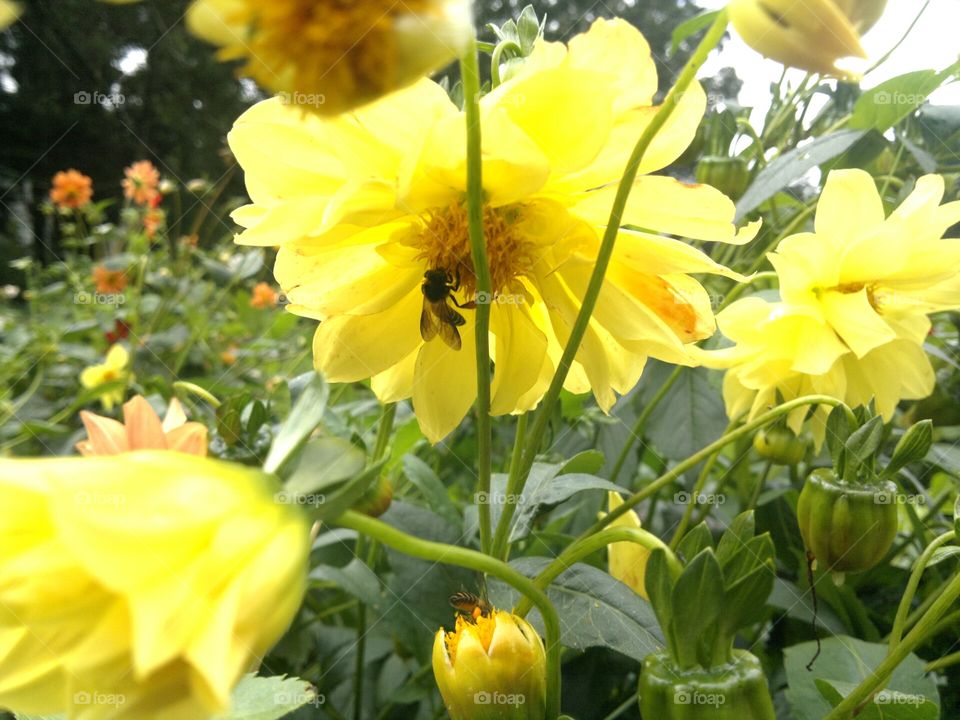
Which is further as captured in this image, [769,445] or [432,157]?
[769,445]

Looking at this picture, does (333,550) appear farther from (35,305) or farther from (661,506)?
(35,305)

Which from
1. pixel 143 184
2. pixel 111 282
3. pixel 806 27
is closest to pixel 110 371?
pixel 111 282

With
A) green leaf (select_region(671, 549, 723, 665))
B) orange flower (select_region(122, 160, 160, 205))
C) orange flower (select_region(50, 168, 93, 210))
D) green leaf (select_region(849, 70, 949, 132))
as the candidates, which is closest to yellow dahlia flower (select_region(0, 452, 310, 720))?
green leaf (select_region(671, 549, 723, 665))

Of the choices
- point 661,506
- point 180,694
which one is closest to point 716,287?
point 661,506

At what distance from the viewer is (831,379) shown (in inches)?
20.6

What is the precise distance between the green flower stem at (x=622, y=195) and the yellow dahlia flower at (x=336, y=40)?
11 centimetres

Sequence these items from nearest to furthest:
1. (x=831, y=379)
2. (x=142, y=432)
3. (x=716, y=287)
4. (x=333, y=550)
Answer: (x=142, y=432) < (x=831, y=379) < (x=333, y=550) < (x=716, y=287)

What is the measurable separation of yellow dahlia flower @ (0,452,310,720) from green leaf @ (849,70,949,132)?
586 millimetres

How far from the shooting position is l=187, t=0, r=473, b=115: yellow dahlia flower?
18 centimetres

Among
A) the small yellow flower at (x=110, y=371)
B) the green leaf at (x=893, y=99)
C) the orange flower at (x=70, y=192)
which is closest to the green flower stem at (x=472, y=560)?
the green leaf at (x=893, y=99)

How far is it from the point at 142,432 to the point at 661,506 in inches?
23.2
